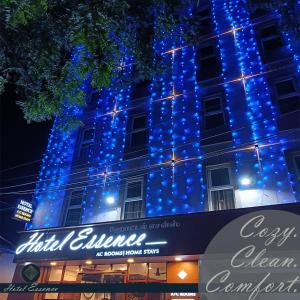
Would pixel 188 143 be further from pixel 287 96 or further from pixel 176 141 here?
pixel 287 96

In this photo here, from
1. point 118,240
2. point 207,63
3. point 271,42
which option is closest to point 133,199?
point 118,240

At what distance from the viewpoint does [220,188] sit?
9.45m

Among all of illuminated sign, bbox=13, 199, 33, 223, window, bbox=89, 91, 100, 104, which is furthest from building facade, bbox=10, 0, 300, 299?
illuminated sign, bbox=13, 199, 33, 223

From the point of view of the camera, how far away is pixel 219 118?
1097cm

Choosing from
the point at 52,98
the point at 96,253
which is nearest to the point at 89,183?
the point at 96,253

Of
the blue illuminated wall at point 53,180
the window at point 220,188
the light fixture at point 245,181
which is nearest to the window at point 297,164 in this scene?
the light fixture at point 245,181

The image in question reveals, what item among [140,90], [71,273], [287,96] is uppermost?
[140,90]

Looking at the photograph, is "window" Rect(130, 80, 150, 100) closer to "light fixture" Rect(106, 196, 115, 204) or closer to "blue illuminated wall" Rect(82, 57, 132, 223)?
"blue illuminated wall" Rect(82, 57, 132, 223)

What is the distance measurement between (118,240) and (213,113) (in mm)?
5794

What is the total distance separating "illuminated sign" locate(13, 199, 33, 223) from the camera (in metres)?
11.3

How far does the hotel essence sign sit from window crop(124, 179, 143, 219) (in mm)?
979

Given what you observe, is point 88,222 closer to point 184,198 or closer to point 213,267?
point 184,198

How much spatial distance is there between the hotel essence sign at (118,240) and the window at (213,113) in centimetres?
394

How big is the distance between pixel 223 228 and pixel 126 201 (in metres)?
4.06
